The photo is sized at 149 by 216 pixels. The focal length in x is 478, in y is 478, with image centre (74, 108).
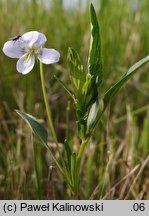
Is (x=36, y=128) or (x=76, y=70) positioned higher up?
(x=76, y=70)

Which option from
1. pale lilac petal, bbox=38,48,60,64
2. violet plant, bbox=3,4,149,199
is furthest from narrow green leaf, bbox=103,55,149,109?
pale lilac petal, bbox=38,48,60,64

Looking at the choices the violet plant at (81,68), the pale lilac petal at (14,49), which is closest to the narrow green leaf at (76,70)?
the violet plant at (81,68)

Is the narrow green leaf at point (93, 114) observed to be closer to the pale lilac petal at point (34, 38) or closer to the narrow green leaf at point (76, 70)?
the narrow green leaf at point (76, 70)

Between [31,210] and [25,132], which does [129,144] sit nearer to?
[25,132]

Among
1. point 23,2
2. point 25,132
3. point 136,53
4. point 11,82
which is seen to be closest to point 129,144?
point 25,132

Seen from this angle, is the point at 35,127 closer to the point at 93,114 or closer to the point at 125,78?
the point at 93,114

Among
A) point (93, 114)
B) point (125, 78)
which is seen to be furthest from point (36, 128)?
point (125, 78)

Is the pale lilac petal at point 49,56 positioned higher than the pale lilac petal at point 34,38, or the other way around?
the pale lilac petal at point 34,38
